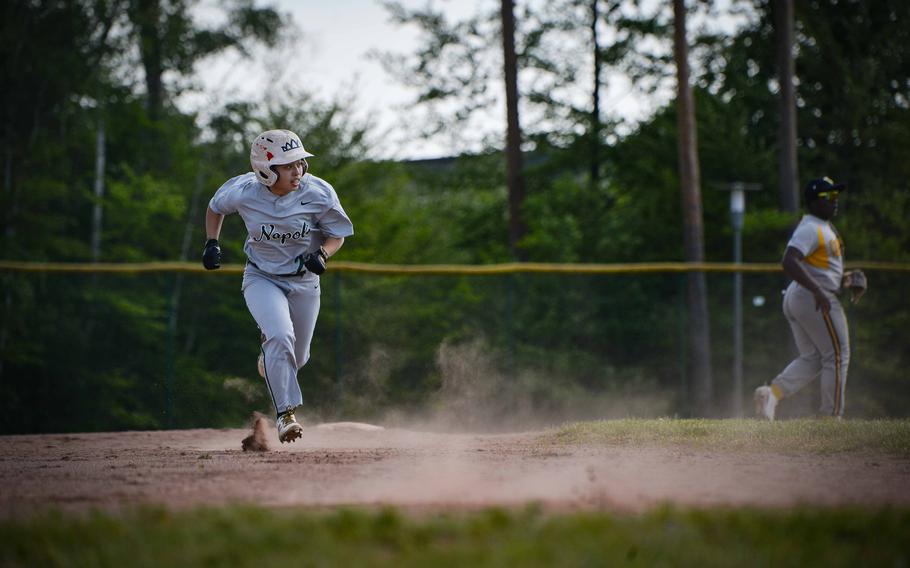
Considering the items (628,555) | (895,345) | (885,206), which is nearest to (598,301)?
(895,345)

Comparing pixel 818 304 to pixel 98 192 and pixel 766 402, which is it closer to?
pixel 766 402

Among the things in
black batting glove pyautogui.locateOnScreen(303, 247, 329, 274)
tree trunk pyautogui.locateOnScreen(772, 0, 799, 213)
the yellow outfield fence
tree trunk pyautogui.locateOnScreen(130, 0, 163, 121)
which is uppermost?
tree trunk pyautogui.locateOnScreen(130, 0, 163, 121)

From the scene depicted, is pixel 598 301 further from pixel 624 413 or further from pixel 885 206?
pixel 885 206

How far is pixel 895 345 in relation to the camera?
49.7ft

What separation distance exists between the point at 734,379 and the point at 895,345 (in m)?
2.37

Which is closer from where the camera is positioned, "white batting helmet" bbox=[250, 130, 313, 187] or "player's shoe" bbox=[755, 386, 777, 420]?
"white batting helmet" bbox=[250, 130, 313, 187]

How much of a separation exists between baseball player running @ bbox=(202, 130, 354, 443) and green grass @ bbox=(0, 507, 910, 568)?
8.82 feet

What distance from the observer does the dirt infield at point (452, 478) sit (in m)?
4.50

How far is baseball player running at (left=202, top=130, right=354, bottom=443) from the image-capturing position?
6.77m

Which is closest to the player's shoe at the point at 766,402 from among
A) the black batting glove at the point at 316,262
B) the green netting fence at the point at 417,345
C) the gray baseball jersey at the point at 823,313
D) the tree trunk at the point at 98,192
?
the gray baseball jersey at the point at 823,313

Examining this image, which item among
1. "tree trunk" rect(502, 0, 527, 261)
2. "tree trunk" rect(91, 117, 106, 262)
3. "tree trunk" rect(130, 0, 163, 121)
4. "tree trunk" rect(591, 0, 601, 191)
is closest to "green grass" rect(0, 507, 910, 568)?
"tree trunk" rect(502, 0, 527, 261)

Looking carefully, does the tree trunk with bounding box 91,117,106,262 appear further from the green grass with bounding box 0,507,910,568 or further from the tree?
the green grass with bounding box 0,507,910,568

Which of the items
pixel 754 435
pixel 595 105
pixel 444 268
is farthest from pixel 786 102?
pixel 754 435

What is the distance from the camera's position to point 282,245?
699 cm
